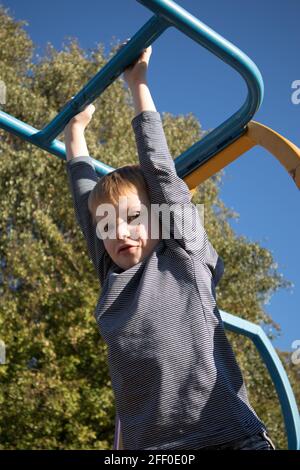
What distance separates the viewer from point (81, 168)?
174cm

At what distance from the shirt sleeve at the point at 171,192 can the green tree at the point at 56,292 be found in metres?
7.53

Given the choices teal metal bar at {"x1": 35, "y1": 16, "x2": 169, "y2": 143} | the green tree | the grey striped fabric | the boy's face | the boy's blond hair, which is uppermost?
the green tree

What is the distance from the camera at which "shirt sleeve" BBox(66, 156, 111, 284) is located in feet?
5.26

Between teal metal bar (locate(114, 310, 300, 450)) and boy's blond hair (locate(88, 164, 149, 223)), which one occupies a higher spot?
boy's blond hair (locate(88, 164, 149, 223))

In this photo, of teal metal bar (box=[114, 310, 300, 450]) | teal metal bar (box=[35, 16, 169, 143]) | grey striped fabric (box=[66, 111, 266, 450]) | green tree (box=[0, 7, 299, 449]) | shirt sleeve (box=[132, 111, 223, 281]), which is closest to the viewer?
grey striped fabric (box=[66, 111, 266, 450])

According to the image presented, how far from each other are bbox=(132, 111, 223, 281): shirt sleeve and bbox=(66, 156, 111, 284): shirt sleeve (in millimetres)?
199

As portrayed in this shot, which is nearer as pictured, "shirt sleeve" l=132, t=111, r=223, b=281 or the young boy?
the young boy

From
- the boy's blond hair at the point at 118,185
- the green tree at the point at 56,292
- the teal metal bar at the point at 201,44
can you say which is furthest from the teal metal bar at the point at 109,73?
the green tree at the point at 56,292

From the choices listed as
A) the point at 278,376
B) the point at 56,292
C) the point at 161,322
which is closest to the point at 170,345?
the point at 161,322

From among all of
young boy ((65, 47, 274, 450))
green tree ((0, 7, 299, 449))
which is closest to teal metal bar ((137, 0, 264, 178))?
young boy ((65, 47, 274, 450))

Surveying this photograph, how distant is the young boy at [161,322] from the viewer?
1266mm

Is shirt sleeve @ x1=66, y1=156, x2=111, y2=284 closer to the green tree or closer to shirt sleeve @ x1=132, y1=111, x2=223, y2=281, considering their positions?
shirt sleeve @ x1=132, y1=111, x2=223, y2=281

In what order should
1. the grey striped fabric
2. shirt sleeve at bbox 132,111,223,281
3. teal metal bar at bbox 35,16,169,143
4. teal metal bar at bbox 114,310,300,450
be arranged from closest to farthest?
1. the grey striped fabric
2. shirt sleeve at bbox 132,111,223,281
3. teal metal bar at bbox 35,16,169,143
4. teal metal bar at bbox 114,310,300,450

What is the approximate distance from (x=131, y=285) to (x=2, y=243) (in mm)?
8216
